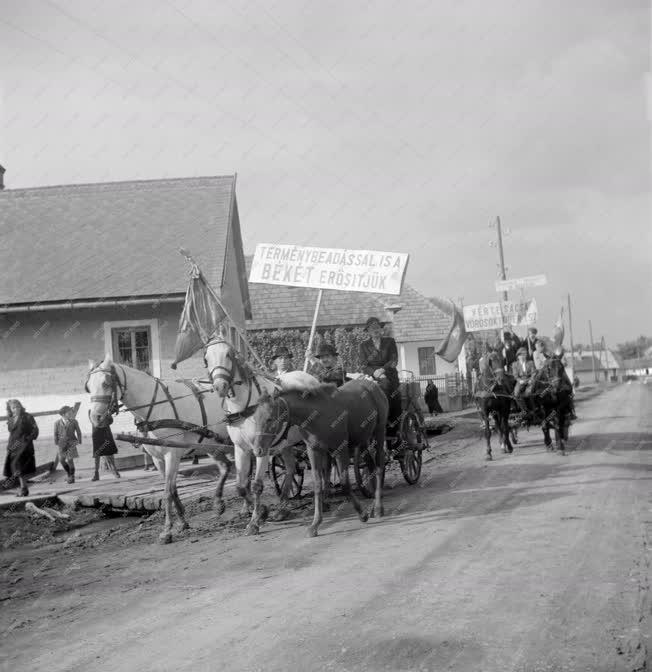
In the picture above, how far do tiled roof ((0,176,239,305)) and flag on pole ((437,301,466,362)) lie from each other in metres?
6.83

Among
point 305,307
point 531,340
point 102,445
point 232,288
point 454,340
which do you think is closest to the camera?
point 102,445

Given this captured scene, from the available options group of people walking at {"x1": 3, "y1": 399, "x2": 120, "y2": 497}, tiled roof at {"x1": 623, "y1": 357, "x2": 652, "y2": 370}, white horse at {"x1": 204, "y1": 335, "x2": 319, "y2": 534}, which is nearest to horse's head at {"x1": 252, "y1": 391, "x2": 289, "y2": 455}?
white horse at {"x1": 204, "y1": 335, "x2": 319, "y2": 534}

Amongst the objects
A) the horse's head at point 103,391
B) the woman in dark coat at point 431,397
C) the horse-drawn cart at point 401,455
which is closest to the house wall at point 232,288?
the woman in dark coat at point 431,397

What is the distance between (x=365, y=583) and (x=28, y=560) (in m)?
4.59

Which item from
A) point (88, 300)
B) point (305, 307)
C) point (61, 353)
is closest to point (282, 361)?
point (88, 300)

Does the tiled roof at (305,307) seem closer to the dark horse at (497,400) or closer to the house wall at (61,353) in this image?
the house wall at (61,353)

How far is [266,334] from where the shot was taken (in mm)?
28984

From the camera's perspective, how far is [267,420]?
784 cm

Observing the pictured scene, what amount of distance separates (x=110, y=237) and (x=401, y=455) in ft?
45.2

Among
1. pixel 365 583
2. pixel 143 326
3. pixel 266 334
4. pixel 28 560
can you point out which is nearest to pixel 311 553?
pixel 365 583

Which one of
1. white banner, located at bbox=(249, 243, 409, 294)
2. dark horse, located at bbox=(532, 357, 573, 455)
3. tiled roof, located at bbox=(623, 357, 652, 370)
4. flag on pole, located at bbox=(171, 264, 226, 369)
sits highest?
white banner, located at bbox=(249, 243, 409, 294)

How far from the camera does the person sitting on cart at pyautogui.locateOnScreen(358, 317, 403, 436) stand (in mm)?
10531

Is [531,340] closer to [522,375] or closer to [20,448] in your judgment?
[522,375]

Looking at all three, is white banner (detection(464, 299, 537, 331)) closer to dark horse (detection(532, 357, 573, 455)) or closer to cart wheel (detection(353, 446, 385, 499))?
dark horse (detection(532, 357, 573, 455))
